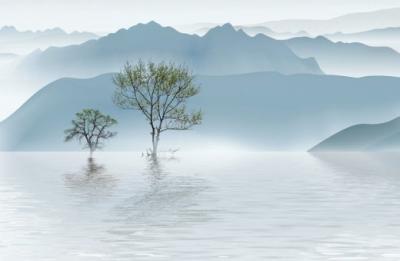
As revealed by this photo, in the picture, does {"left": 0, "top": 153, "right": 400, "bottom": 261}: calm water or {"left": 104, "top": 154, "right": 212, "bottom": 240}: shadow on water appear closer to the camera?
{"left": 0, "top": 153, "right": 400, "bottom": 261}: calm water

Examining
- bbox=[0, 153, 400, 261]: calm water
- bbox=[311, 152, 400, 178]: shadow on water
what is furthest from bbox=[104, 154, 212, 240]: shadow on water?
bbox=[311, 152, 400, 178]: shadow on water

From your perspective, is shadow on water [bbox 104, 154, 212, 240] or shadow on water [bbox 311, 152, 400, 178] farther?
shadow on water [bbox 311, 152, 400, 178]

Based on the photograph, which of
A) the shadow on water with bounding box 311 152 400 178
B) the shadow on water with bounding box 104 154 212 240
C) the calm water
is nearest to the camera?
the calm water

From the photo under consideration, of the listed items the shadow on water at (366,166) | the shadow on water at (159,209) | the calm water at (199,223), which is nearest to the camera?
the calm water at (199,223)

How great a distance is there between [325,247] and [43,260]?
23.7 ft

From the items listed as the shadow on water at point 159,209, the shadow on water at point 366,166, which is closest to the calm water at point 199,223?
the shadow on water at point 159,209

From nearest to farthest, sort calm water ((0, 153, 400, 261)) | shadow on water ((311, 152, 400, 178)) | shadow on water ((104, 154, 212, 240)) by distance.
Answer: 1. calm water ((0, 153, 400, 261))
2. shadow on water ((104, 154, 212, 240))
3. shadow on water ((311, 152, 400, 178))

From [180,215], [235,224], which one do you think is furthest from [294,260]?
[180,215]

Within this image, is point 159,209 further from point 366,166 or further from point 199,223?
point 366,166

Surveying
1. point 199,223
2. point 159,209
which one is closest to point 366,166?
point 159,209

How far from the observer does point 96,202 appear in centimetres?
4191

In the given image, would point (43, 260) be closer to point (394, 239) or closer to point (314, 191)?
point (394, 239)

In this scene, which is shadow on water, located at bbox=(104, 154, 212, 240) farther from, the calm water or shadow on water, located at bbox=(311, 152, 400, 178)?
shadow on water, located at bbox=(311, 152, 400, 178)

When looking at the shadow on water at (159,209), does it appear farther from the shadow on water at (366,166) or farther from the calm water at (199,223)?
the shadow on water at (366,166)
